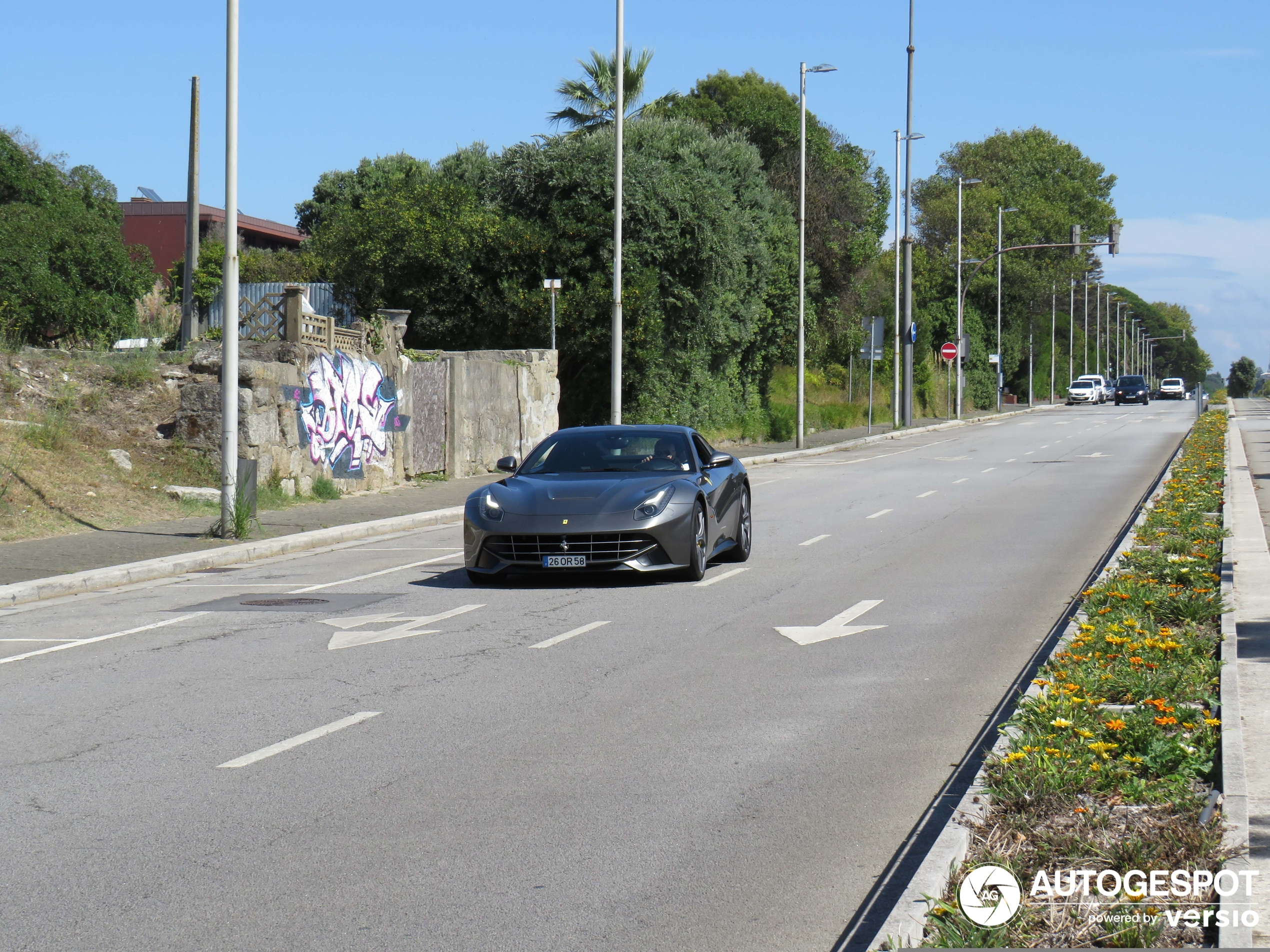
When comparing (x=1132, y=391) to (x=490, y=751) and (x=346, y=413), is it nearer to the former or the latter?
(x=346, y=413)

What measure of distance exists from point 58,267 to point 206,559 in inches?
1399

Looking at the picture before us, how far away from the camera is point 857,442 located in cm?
4188

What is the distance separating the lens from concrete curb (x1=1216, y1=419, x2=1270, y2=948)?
4285 mm

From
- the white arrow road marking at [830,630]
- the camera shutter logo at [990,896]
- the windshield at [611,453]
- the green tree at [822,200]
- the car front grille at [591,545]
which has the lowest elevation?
the camera shutter logo at [990,896]

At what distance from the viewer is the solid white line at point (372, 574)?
12.9 m

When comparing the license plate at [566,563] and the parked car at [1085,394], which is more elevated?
the parked car at [1085,394]

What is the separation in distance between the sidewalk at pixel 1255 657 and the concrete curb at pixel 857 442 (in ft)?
45.6

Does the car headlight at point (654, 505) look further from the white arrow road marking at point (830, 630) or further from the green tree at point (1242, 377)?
the green tree at point (1242, 377)

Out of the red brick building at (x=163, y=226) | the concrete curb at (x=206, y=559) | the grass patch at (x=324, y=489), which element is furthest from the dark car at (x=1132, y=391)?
the concrete curb at (x=206, y=559)

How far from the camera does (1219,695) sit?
714 cm

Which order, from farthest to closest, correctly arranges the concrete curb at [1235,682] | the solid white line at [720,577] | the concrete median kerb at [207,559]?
the solid white line at [720,577]
the concrete median kerb at [207,559]
the concrete curb at [1235,682]

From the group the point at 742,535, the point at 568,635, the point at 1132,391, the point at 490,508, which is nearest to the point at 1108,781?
the point at 568,635

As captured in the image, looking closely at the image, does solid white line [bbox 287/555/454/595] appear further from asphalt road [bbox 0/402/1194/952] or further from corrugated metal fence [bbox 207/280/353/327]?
corrugated metal fence [bbox 207/280/353/327]

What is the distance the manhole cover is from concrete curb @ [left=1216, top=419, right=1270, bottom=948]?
23.2 feet
